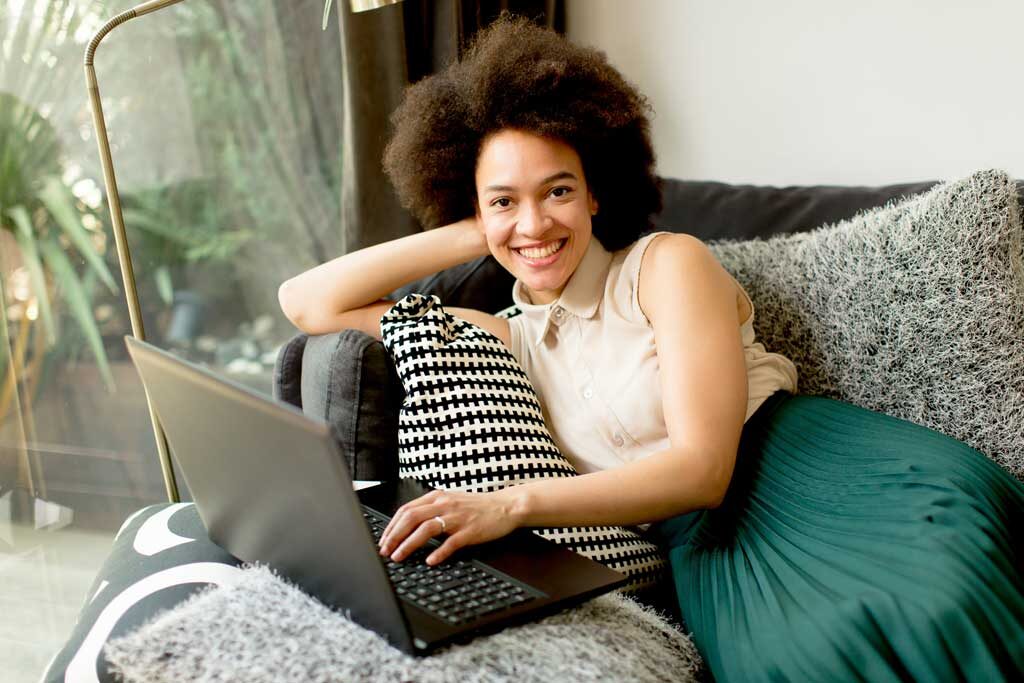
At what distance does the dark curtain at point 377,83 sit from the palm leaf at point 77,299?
588mm

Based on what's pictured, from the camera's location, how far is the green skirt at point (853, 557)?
995mm

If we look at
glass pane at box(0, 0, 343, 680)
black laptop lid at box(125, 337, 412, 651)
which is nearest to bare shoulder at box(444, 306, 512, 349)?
black laptop lid at box(125, 337, 412, 651)

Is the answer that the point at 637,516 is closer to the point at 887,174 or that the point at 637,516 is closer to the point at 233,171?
the point at 887,174

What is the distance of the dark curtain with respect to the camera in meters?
2.15

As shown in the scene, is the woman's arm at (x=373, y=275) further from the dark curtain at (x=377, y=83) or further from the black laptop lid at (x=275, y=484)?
the black laptop lid at (x=275, y=484)

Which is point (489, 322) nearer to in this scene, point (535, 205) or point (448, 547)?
point (535, 205)

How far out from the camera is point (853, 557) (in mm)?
1119

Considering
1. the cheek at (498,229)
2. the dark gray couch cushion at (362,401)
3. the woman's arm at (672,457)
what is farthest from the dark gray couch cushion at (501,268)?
the woman's arm at (672,457)

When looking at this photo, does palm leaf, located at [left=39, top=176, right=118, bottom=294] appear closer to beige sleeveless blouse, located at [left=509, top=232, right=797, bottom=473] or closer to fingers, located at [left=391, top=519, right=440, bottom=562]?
beige sleeveless blouse, located at [left=509, top=232, right=797, bottom=473]

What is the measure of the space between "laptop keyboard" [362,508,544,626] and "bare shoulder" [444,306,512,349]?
668 mm

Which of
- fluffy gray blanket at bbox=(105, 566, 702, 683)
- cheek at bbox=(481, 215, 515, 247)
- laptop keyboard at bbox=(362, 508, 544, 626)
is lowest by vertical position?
fluffy gray blanket at bbox=(105, 566, 702, 683)

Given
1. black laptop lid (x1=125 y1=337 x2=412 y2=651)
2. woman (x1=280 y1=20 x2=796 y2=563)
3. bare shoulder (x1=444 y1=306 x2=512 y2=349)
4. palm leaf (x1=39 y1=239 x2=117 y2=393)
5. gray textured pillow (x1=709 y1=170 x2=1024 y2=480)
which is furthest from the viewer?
palm leaf (x1=39 y1=239 x2=117 y2=393)

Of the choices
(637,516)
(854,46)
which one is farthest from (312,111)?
(637,516)

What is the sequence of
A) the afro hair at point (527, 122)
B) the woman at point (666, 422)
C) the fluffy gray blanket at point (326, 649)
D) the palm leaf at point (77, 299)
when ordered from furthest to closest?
the palm leaf at point (77, 299), the afro hair at point (527, 122), the woman at point (666, 422), the fluffy gray blanket at point (326, 649)
